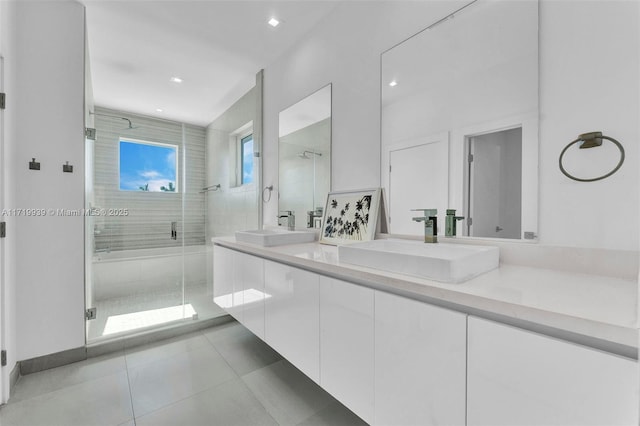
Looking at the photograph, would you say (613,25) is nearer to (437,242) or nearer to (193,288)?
(437,242)

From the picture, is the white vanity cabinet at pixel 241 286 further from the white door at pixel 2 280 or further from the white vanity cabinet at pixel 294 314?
the white door at pixel 2 280

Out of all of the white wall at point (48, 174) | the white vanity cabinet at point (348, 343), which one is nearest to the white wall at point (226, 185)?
the white wall at point (48, 174)

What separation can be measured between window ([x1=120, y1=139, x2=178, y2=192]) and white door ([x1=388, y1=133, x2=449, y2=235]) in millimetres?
2377

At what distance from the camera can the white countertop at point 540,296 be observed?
576 mm

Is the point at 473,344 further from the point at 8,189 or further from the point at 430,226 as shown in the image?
the point at 8,189

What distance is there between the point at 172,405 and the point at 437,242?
1745 millimetres

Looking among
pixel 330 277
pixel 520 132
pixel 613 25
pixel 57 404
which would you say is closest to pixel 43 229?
pixel 57 404

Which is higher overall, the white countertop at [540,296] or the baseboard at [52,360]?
the white countertop at [540,296]

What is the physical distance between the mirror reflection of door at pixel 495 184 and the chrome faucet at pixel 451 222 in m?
0.06

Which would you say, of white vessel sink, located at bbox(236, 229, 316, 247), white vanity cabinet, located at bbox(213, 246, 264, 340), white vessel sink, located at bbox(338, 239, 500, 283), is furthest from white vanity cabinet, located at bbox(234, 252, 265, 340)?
white vessel sink, located at bbox(338, 239, 500, 283)

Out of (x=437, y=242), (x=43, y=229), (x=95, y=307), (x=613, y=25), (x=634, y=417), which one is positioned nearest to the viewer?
(x=634, y=417)

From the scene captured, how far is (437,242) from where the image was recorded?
4.65ft

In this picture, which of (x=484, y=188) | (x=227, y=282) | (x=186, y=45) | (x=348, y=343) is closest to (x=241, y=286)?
(x=227, y=282)

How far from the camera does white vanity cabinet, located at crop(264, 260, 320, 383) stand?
4.38 ft
